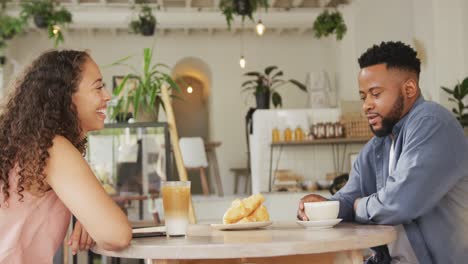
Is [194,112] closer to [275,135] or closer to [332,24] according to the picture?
[332,24]

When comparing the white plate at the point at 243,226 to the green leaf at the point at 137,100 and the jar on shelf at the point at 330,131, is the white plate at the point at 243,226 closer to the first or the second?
the green leaf at the point at 137,100

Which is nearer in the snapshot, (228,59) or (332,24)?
(332,24)

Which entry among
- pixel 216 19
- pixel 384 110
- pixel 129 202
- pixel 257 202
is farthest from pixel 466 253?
pixel 216 19

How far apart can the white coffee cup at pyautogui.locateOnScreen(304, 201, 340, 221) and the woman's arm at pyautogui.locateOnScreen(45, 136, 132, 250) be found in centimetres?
52

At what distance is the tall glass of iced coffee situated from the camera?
1497 millimetres

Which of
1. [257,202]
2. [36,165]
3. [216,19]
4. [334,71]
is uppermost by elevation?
[216,19]

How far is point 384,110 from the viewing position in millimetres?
1828

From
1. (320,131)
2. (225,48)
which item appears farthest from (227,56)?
(320,131)

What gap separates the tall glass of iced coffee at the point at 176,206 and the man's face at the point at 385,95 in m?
0.70

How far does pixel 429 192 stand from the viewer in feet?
5.07

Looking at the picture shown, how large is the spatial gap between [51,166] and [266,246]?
1.78 ft

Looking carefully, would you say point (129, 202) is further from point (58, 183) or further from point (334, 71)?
point (334, 71)

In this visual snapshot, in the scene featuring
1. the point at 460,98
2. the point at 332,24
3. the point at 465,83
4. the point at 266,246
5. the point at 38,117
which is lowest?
the point at 266,246

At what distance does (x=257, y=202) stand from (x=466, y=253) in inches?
24.0
